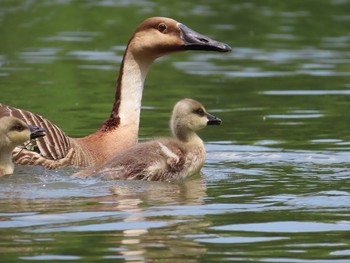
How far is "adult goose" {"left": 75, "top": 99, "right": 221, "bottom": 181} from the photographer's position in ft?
41.2

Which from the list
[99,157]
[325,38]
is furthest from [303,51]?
[99,157]

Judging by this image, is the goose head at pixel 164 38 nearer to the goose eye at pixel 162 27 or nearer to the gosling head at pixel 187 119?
the goose eye at pixel 162 27

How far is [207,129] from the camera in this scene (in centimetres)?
1745

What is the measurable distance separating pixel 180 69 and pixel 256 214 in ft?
40.7

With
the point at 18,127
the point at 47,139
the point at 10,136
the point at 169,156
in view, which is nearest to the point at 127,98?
the point at 47,139

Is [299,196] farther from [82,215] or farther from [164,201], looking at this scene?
[82,215]

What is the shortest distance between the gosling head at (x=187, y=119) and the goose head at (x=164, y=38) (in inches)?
46.4

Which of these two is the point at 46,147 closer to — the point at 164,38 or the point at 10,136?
the point at 10,136

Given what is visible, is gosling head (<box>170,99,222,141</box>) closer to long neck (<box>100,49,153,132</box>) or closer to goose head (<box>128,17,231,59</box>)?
long neck (<box>100,49,153,132</box>)

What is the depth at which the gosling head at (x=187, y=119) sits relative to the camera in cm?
1326

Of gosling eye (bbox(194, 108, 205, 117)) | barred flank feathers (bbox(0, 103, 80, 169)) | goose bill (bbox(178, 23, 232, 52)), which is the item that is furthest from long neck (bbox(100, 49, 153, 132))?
gosling eye (bbox(194, 108, 205, 117))

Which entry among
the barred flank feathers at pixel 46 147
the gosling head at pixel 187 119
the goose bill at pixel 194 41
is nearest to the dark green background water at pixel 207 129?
the barred flank feathers at pixel 46 147

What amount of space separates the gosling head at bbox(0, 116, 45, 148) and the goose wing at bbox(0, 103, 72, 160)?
42 centimetres

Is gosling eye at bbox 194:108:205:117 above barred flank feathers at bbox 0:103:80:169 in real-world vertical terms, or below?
above
